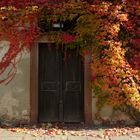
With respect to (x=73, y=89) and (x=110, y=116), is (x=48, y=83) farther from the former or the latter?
(x=110, y=116)

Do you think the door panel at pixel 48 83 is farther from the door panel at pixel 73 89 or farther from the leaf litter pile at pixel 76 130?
the leaf litter pile at pixel 76 130

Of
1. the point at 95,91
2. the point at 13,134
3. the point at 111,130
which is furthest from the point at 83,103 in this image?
the point at 13,134

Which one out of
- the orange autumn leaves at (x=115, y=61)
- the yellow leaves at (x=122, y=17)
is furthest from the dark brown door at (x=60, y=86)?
the yellow leaves at (x=122, y=17)

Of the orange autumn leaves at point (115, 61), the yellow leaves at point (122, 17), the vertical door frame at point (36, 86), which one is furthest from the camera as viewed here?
the vertical door frame at point (36, 86)

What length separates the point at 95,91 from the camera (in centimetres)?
1166

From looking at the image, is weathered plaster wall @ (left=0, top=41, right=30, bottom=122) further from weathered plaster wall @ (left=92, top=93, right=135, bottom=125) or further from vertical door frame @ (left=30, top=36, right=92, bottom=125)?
weathered plaster wall @ (left=92, top=93, right=135, bottom=125)

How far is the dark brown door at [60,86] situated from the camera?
12.0 meters

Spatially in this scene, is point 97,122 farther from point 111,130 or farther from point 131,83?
point 131,83

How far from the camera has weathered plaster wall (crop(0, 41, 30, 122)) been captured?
38.6 ft

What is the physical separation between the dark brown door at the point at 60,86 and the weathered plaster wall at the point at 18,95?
1.37 ft

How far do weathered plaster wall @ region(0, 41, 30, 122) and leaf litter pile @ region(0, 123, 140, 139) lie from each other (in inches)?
21.4

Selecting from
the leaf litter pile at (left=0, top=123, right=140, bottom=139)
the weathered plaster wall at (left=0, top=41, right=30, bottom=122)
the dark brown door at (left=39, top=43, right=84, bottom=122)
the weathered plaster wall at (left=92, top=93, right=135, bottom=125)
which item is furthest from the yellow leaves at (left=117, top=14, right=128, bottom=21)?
the weathered plaster wall at (left=0, top=41, right=30, bottom=122)

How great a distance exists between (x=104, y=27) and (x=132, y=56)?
1.27 metres

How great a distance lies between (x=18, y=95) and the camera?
11.8 metres
